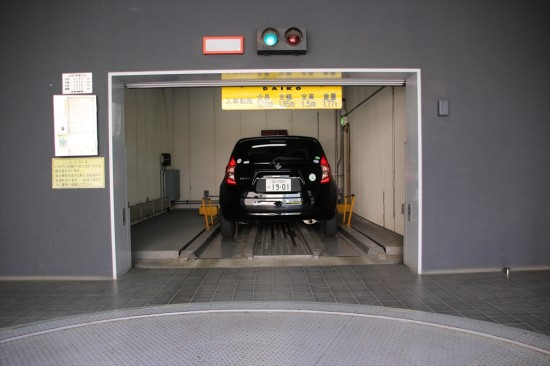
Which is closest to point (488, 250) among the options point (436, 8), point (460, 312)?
point (460, 312)

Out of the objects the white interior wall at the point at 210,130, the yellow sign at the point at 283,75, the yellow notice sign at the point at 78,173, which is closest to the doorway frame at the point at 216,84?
the yellow sign at the point at 283,75

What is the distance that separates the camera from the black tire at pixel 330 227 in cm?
653

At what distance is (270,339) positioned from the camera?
8.75ft

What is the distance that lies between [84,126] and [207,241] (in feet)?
9.05

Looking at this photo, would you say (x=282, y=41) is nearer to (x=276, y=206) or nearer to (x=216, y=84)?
(x=216, y=84)

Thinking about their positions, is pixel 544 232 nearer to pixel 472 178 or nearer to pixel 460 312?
pixel 472 178

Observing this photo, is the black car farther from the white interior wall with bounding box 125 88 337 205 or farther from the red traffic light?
the white interior wall with bounding box 125 88 337 205

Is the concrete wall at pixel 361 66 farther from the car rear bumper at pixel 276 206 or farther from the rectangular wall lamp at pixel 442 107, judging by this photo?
the car rear bumper at pixel 276 206

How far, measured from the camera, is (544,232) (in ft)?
14.9

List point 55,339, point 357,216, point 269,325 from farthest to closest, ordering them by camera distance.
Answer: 1. point 357,216
2. point 269,325
3. point 55,339

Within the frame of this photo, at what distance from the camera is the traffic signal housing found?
14.0 feet

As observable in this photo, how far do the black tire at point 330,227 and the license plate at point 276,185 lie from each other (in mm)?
1560

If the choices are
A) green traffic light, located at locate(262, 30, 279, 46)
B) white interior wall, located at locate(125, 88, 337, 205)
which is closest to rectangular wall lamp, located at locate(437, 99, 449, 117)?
green traffic light, located at locate(262, 30, 279, 46)

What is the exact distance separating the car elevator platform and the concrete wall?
0.95 m
